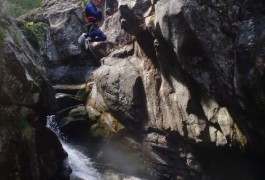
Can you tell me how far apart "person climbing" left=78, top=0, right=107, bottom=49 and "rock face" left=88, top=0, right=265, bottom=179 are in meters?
1.14

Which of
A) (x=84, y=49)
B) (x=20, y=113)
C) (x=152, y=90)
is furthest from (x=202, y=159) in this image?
(x=84, y=49)

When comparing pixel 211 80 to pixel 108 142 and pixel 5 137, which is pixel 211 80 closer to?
pixel 5 137

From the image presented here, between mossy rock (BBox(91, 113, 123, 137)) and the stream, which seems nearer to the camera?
the stream

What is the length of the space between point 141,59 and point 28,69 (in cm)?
519

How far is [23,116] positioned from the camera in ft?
38.4

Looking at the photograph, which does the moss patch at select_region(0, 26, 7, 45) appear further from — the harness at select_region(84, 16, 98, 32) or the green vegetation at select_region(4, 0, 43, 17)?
the green vegetation at select_region(4, 0, 43, 17)

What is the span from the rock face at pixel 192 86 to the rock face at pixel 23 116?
3704mm

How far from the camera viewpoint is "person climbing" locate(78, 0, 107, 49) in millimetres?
17531

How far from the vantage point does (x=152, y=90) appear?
15.0 meters

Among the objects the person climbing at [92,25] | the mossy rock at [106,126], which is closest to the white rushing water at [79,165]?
the mossy rock at [106,126]

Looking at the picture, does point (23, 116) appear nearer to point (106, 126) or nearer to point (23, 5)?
point (106, 126)

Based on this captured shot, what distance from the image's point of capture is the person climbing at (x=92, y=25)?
1753 cm

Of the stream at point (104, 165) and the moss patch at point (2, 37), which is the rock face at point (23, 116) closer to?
the moss patch at point (2, 37)

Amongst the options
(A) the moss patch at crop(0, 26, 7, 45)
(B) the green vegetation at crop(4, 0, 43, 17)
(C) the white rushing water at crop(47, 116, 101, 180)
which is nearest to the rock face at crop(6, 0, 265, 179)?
(A) the moss patch at crop(0, 26, 7, 45)
